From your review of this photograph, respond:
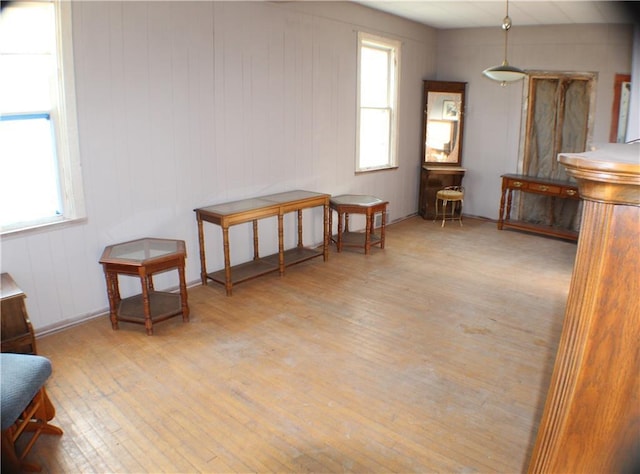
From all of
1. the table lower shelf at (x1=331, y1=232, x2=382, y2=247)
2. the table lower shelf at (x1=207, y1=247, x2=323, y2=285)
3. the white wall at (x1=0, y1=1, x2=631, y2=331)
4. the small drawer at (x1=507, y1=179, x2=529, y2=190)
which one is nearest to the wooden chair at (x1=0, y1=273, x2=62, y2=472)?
the white wall at (x1=0, y1=1, x2=631, y2=331)

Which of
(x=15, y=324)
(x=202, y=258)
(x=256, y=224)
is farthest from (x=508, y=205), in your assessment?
(x=15, y=324)

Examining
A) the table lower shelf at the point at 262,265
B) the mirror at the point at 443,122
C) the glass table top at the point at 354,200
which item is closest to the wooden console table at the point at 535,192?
the mirror at the point at 443,122

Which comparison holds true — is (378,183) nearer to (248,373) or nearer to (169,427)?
(248,373)

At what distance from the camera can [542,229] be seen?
677 centimetres

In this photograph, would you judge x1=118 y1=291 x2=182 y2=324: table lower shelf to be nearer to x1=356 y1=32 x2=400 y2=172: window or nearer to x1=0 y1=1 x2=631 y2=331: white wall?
x1=0 y1=1 x2=631 y2=331: white wall

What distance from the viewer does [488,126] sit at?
7531 mm

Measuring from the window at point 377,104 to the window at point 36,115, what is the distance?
12.0 feet

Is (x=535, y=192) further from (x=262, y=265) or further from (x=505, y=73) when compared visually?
(x=262, y=265)

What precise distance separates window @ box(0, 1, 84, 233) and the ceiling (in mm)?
3579

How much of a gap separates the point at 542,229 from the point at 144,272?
527 centimetres

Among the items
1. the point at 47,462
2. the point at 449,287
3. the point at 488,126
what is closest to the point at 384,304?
Result: the point at 449,287

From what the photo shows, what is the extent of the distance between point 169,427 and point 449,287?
304 centimetres

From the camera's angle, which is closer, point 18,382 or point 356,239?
point 18,382

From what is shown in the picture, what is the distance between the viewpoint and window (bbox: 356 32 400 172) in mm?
6602
